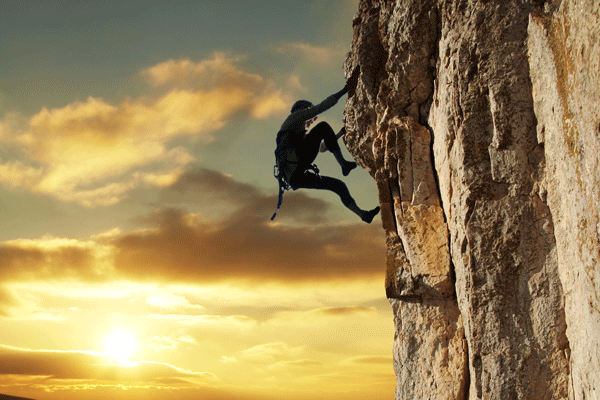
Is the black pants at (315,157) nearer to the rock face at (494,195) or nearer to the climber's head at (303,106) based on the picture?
the climber's head at (303,106)

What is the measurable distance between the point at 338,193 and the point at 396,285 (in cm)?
229

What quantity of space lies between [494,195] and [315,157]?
3667mm

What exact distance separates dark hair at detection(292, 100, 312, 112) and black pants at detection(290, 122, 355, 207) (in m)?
0.35

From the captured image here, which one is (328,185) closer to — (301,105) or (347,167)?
(347,167)

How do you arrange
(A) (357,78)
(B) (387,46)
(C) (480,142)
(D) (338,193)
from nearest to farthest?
(C) (480,142) → (B) (387,46) → (A) (357,78) → (D) (338,193)

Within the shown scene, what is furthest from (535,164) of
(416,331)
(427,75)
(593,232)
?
(416,331)

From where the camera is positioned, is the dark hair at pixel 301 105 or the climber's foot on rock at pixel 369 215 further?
the dark hair at pixel 301 105

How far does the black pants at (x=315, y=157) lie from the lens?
7.85 m

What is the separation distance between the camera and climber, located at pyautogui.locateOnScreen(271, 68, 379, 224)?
304 inches

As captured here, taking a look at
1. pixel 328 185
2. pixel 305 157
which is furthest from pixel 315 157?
pixel 328 185

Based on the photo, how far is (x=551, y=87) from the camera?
4152 millimetres

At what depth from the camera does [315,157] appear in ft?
26.2

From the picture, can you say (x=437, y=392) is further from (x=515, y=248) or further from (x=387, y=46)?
(x=387, y=46)

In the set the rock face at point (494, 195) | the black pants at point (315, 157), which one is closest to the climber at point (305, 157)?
the black pants at point (315, 157)
